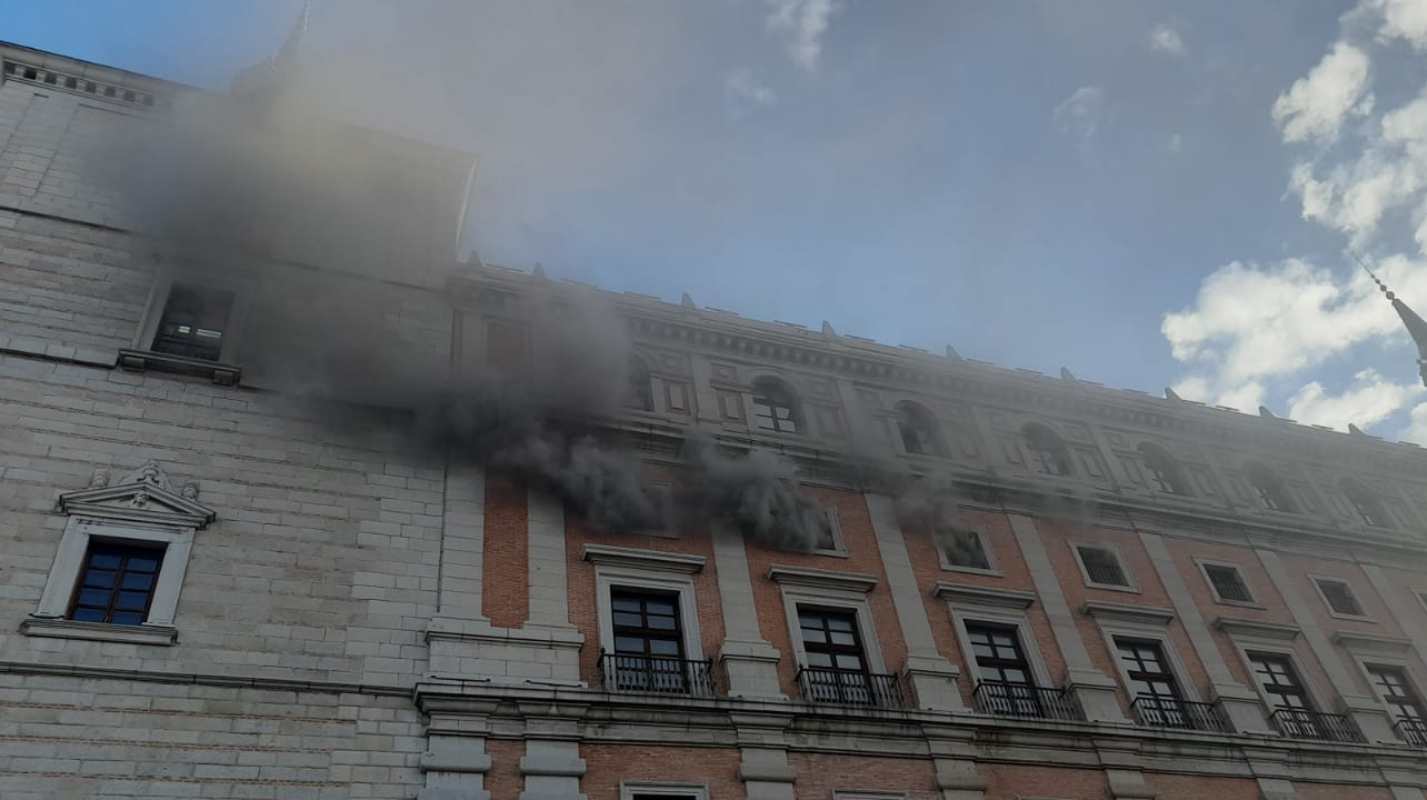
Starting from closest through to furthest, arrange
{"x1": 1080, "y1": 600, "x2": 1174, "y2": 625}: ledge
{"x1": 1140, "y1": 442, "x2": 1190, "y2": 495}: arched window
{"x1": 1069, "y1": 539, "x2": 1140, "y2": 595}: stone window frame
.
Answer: {"x1": 1080, "y1": 600, "x2": 1174, "y2": 625}: ledge < {"x1": 1069, "y1": 539, "x2": 1140, "y2": 595}: stone window frame < {"x1": 1140, "y1": 442, "x2": 1190, "y2": 495}: arched window

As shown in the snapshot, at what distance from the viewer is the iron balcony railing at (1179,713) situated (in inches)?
838

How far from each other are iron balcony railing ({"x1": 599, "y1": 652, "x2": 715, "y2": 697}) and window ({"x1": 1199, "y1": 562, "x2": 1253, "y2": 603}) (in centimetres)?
1283

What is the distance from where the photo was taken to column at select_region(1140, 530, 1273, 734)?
21.9 metres

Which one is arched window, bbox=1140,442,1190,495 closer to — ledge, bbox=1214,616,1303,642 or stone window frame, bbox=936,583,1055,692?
ledge, bbox=1214,616,1303,642

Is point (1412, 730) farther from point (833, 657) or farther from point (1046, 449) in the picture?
point (833, 657)

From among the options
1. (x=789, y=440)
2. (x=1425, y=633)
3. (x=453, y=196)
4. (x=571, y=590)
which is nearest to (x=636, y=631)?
(x=571, y=590)

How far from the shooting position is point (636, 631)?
19062 millimetres

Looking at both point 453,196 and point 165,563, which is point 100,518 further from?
point 453,196

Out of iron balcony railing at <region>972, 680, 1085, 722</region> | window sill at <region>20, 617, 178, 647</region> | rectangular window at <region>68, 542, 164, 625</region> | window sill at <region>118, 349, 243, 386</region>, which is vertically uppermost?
window sill at <region>118, 349, 243, 386</region>

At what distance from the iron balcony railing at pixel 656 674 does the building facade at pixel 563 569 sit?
0.07 m

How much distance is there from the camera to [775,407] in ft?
82.7

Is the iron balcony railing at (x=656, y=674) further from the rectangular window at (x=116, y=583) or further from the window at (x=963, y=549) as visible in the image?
the rectangular window at (x=116, y=583)

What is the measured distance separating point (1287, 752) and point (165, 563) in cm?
2038

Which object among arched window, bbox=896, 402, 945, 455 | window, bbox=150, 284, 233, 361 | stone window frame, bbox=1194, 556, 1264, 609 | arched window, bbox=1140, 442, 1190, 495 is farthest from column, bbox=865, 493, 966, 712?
window, bbox=150, 284, 233, 361
